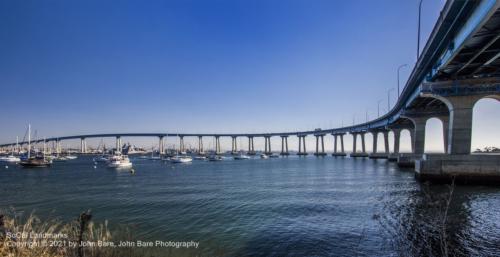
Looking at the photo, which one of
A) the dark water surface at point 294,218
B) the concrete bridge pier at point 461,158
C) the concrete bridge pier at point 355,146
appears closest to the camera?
the dark water surface at point 294,218

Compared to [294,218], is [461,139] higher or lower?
higher

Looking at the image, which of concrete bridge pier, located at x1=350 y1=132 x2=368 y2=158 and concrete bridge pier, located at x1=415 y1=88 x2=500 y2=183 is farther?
concrete bridge pier, located at x1=350 y1=132 x2=368 y2=158

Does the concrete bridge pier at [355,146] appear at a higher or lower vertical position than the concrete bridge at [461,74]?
lower

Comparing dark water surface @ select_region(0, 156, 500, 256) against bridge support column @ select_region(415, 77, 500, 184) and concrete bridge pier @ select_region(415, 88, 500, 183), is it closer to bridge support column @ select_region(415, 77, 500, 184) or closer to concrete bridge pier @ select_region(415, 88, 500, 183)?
concrete bridge pier @ select_region(415, 88, 500, 183)

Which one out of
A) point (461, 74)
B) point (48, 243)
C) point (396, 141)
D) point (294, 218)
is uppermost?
point (461, 74)

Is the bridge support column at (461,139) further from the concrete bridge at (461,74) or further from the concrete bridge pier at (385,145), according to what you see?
the concrete bridge pier at (385,145)

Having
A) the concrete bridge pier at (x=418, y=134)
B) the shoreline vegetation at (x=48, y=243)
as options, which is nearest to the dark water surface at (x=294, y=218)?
the shoreline vegetation at (x=48, y=243)

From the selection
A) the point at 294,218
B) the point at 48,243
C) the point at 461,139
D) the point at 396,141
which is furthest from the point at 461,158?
the point at 396,141

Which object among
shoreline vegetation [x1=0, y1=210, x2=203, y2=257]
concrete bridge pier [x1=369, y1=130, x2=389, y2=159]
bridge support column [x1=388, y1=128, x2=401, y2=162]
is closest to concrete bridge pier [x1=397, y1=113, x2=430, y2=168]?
bridge support column [x1=388, y1=128, x2=401, y2=162]

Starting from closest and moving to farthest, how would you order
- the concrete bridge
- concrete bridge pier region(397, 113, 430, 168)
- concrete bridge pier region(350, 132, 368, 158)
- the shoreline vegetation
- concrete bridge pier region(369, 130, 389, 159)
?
the shoreline vegetation, the concrete bridge, concrete bridge pier region(397, 113, 430, 168), concrete bridge pier region(369, 130, 389, 159), concrete bridge pier region(350, 132, 368, 158)

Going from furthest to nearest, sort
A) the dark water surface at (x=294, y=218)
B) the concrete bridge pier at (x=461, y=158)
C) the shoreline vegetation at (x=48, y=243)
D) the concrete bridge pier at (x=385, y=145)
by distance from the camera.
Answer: the concrete bridge pier at (x=385, y=145) < the concrete bridge pier at (x=461, y=158) < the dark water surface at (x=294, y=218) < the shoreline vegetation at (x=48, y=243)

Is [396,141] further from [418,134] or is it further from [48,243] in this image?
[48,243]

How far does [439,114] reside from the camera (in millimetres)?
59531

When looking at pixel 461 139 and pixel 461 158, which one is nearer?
pixel 461 158
